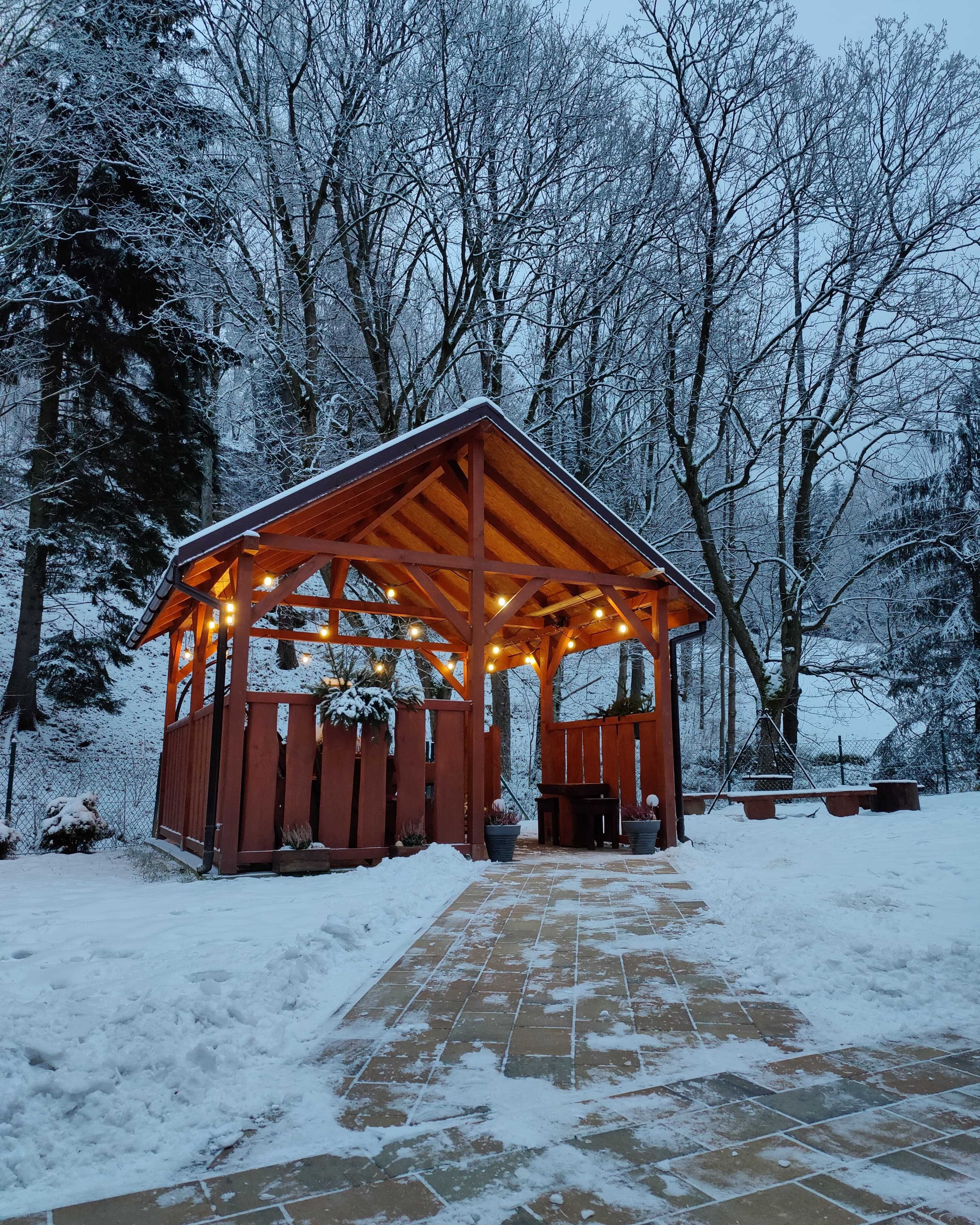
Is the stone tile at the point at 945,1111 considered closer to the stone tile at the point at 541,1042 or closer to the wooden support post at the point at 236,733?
the stone tile at the point at 541,1042

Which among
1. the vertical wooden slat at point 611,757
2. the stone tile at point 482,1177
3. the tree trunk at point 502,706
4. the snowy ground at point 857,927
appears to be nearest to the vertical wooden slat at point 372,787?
the snowy ground at point 857,927

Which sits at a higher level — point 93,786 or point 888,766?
point 888,766

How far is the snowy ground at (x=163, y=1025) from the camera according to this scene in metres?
2.23

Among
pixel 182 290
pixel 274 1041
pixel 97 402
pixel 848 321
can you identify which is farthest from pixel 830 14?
pixel 274 1041

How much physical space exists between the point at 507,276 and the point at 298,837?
35.7ft

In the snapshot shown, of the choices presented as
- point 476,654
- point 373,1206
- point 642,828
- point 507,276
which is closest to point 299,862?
point 476,654

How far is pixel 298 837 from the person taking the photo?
7.57 meters

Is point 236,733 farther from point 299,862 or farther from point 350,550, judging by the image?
point 350,550

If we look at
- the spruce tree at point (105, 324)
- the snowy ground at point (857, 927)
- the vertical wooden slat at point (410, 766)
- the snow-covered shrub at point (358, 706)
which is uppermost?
the spruce tree at point (105, 324)

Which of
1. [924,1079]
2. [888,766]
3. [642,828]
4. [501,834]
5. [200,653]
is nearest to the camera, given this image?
[924,1079]

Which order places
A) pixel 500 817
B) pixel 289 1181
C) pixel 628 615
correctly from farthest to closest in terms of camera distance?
pixel 628 615, pixel 500 817, pixel 289 1181

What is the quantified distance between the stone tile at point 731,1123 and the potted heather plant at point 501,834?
5848 mm

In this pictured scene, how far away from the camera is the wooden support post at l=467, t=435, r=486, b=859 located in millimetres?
8531

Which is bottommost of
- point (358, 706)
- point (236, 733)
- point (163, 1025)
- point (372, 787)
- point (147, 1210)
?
point (147, 1210)
